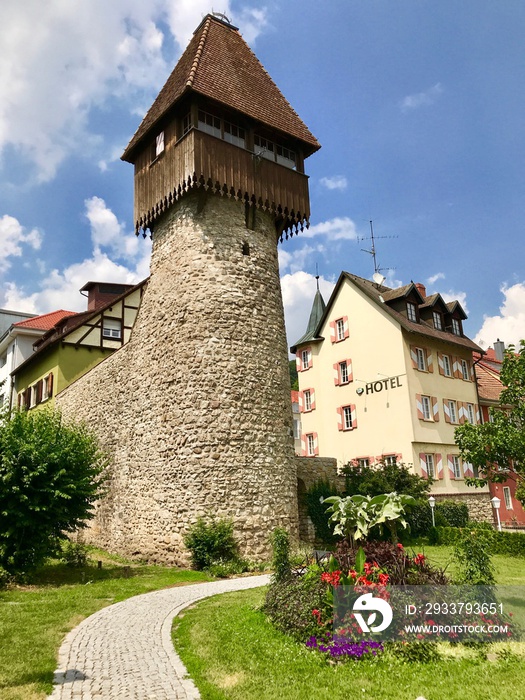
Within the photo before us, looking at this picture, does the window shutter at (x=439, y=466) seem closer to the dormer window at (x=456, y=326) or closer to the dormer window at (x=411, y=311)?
the dormer window at (x=411, y=311)

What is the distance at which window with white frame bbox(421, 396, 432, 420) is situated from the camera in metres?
23.3

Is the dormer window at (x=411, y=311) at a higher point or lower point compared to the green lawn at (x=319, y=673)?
higher

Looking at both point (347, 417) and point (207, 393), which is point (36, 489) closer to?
point (207, 393)

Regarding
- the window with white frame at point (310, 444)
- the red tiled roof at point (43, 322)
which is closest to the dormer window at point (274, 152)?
the window with white frame at point (310, 444)

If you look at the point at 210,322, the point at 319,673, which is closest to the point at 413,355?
the point at 210,322

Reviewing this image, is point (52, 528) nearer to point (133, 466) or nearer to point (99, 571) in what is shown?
point (99, 571)

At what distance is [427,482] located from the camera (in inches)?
754

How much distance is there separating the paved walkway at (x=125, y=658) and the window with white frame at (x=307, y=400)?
19.1 metres

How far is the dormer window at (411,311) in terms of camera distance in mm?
24938

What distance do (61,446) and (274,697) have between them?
9.04 m

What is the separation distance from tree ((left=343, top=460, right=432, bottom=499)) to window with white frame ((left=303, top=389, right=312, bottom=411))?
8.88 meters

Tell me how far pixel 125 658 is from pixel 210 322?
9365mm

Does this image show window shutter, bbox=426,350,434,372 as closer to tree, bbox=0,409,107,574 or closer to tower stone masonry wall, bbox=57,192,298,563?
tower stone masonry wall, bbox=57,192,298,563

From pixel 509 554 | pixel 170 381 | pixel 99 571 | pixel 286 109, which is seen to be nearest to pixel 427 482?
pixel 509 554
